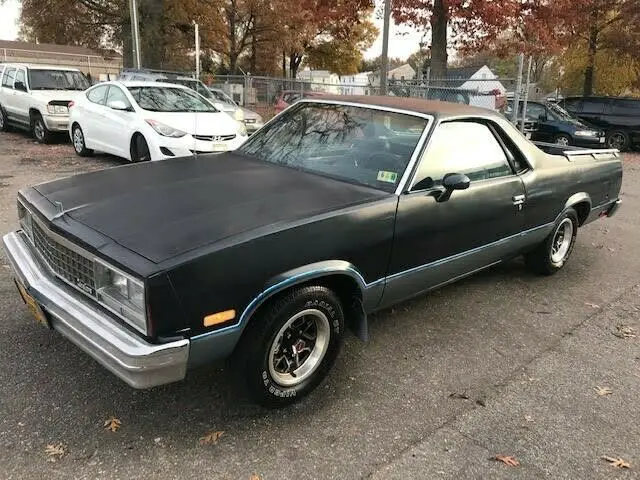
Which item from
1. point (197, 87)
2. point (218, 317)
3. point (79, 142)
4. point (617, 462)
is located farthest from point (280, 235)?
point (197, 87)

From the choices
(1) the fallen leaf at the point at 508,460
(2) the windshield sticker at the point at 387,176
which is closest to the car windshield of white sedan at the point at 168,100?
(2) the windshield sticker at the point at 387,176

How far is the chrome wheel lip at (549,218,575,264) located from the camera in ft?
17.4

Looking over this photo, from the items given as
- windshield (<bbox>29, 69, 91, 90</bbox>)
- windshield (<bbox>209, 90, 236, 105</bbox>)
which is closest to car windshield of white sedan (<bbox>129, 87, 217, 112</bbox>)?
windshield (<bbox>29, 69, 91, 90</bbox>)

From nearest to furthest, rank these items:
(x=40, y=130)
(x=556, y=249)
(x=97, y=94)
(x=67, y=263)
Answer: (x=67, y=263) < (x=556, y=249) < (x=97, y=94) < (x=40, y=130)

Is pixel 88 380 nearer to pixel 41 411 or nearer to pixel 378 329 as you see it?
pixel 41 411

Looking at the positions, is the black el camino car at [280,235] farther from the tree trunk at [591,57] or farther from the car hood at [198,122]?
the tree trunk at [591,57]

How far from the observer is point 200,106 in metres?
9.84

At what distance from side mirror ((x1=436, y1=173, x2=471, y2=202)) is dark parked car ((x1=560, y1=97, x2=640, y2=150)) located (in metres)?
16.6

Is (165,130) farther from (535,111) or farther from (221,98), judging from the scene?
(535,111)

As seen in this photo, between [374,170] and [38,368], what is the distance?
91.2 inches

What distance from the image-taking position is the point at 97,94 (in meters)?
9.98

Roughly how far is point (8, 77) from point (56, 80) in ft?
4.56

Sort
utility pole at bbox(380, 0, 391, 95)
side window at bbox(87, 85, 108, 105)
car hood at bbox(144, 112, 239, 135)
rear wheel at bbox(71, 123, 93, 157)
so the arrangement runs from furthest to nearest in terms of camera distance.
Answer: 1. utility pole at bbox(380, 0, 391, 95)
2. rear wheel at bbox(71, 123, 93, 157)
3. side window at bbox(87, 85, 108, 105)
4. car hood at bbox(144, 112, 239, 135)

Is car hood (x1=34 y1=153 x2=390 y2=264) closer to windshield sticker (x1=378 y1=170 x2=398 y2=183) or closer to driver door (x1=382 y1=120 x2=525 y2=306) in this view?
windshield sticker (x1=378 y1=170 x2=398 y2=183)
